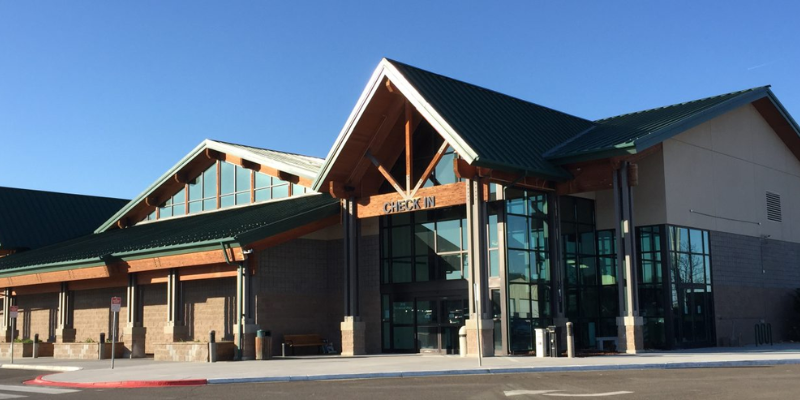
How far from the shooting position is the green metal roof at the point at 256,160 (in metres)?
34.2

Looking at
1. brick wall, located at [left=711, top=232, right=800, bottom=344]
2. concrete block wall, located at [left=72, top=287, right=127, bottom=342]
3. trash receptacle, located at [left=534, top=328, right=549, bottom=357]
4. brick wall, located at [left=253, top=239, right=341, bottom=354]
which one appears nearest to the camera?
trash receptacle, located at [left=534, top=328, right=549, bottom=357]

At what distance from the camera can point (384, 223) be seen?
102 feet

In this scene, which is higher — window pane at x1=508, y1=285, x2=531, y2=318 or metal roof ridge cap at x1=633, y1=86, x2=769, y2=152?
metal roof ridge cap at x1=633, y1=86, x2=769, y2=152

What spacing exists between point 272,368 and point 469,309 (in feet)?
22.3

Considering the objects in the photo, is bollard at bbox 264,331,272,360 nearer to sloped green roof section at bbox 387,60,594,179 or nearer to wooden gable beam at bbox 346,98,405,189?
wooden gable beam at bbox 346,98,405,189

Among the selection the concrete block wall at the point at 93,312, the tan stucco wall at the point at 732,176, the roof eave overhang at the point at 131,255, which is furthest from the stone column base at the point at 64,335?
the tan stucco wall at the point at 732,176

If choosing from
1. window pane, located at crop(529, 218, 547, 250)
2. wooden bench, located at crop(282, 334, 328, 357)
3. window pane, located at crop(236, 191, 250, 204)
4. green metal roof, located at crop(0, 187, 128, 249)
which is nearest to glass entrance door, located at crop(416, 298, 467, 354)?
window pane, located at crop(529, 218, 547, 250)

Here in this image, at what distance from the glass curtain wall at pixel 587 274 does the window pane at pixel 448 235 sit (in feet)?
11.8

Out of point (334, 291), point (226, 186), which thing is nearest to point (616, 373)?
point (334, 291)

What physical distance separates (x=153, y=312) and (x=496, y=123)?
15.9 meters

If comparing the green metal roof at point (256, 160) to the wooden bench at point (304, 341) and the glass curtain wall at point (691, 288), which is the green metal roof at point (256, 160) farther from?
the glass curtain wall at point (691, 288)

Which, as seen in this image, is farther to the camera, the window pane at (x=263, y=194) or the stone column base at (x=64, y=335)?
the stone column base at (x=64, y=335)

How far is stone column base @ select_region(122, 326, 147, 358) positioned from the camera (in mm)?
33219

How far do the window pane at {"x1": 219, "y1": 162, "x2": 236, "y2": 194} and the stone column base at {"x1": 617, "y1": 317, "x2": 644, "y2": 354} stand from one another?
18.6m
